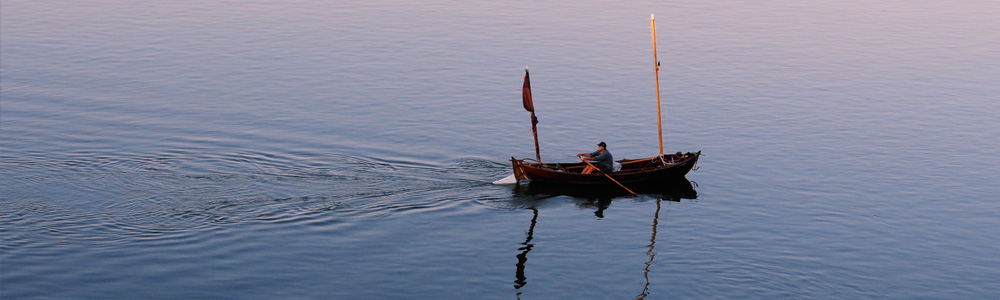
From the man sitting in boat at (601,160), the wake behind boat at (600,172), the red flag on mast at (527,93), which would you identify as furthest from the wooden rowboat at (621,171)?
the red flag on mast at (527,93)

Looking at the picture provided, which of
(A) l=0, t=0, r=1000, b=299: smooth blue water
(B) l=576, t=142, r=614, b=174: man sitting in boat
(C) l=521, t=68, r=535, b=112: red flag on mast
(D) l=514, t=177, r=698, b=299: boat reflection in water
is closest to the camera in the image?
(A) l=0, t=0, r=1000, b=299: smooth blue water

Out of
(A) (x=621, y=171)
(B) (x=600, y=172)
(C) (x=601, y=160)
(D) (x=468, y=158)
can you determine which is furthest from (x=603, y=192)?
(D) (x=468, y=158)

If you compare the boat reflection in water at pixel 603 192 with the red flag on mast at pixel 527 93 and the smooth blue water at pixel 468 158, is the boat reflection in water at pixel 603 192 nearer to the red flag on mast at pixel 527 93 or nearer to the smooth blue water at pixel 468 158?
the smooth blue water at pixel 468 158

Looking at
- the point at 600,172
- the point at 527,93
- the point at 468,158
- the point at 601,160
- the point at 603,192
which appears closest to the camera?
the point at 527,93

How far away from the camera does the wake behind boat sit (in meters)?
37.6

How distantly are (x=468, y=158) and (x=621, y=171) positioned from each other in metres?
7.28

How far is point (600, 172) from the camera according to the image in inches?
1502

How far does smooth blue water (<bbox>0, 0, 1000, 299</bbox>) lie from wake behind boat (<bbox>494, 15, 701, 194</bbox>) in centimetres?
75

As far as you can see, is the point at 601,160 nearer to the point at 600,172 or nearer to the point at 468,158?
the point at 600,172

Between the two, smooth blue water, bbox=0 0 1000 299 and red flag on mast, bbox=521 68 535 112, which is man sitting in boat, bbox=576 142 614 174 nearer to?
smooth blue water, bbox=0 0 1000 299

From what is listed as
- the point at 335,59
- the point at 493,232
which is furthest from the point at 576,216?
the point at 335,59

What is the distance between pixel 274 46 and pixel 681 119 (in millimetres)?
29907

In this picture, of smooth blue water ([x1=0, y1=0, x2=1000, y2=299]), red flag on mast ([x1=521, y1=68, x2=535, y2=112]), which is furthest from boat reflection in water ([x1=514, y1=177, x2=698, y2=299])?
red flag on mast ([x1=521, y1=68, x2=535, y2=112])

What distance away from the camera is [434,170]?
40094 mm
